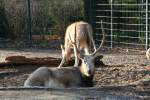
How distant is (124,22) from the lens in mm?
19750

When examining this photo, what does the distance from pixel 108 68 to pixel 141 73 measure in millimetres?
1282

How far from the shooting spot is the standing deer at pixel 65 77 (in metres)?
10.4

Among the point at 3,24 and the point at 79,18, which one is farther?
the point at 3,24

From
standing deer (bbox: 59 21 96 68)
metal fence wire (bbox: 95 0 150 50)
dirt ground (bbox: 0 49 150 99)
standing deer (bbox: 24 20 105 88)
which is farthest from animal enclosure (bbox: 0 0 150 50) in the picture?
standing deer (bbox: 24 20 105 88)

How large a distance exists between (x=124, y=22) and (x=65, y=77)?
31.4 feet


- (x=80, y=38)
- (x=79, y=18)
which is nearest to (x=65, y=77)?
(x=80, y=38)

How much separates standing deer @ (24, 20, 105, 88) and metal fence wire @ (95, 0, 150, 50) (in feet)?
26.3

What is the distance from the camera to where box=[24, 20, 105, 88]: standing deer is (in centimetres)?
1038

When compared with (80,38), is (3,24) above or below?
below

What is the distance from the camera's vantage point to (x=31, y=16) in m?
22.0

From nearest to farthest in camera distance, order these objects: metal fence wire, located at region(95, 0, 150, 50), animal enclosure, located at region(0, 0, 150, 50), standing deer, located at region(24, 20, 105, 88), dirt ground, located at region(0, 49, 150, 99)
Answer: standing deer, located at region(24, 20, 105, 88) → dirt ground, located at region(0, 49, 150, 99) → metal fence wire, located at region(95, 0, 150, 50) → animal enclosure, located at region(0, 0, 150, 50)

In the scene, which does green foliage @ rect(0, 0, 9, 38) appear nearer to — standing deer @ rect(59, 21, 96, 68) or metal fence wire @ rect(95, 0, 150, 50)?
metal fence wire @ rect(95, 0, 150, 50)

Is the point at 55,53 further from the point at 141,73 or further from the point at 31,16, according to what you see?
the point at 141,73

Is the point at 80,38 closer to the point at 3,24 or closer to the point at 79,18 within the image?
the point at 79,18
